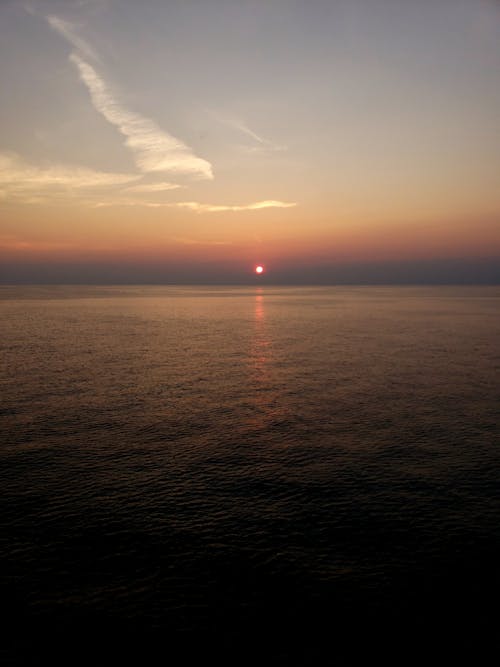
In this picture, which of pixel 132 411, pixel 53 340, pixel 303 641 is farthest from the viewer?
pixel 53 340

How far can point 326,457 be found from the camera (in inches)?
1451

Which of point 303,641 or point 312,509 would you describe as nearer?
point 303,641

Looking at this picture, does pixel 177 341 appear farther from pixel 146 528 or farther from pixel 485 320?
pixel 485 320

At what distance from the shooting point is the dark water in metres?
19.4

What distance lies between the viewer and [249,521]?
1078 inches

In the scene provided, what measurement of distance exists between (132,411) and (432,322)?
389 feet

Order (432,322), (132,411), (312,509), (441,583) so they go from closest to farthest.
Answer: (441,583)
(312,509)
(132,411)
(432,322)

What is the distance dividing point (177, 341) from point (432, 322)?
83576mm

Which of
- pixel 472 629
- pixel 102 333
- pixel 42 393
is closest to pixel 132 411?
pixel 42 393

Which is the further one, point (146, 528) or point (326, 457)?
point (326, 457)

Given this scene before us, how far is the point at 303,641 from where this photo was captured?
752 inches

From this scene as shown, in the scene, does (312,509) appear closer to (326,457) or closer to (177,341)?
(326,457)

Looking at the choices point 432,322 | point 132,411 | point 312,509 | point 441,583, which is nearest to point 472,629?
point 441,583

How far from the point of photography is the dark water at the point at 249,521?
19.4 metres
